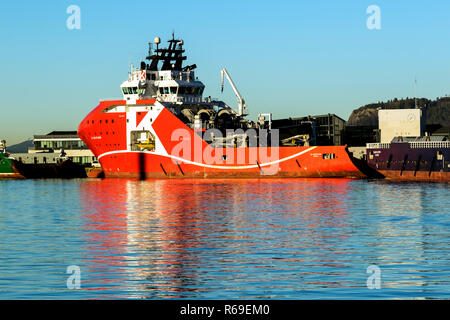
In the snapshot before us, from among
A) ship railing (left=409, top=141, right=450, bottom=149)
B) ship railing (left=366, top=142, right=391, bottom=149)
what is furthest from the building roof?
ship railing (left=409, top=141, right=450, bottom=149)

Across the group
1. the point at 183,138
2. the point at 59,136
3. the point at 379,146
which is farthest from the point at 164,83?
the point at 59,136

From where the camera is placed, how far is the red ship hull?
72.1 metres

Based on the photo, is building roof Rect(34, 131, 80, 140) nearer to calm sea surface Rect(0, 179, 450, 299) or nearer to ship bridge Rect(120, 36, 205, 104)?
ship bridge Rect(120, 36, 205, 104)

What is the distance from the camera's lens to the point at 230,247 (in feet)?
81.3

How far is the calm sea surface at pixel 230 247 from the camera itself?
17.0 meters

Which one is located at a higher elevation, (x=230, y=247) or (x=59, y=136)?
(x=59, y=136)

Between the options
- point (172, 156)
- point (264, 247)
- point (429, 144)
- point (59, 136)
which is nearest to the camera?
point (264, 247)

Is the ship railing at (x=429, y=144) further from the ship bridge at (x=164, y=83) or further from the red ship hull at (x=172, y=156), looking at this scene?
the ship bridge at (x=164, y=83)

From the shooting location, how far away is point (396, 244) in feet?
82.7

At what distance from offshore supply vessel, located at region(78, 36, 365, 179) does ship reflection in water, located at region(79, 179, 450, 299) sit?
23.4 m

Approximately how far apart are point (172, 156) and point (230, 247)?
53044 mm

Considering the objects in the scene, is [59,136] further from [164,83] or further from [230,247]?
[230,247]
